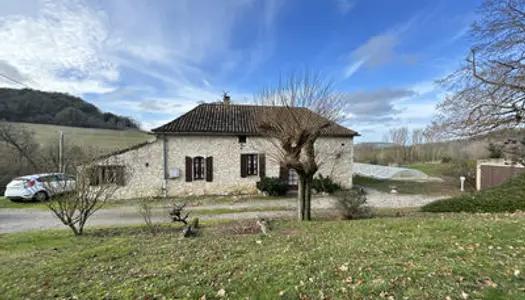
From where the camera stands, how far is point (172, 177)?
40.6ft

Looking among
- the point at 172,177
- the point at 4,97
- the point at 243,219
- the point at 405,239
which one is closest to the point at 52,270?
the point at 243,219

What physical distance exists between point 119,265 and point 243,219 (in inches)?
179

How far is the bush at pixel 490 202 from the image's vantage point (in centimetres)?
804

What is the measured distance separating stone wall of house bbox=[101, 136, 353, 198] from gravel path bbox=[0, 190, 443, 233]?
2.26 meters

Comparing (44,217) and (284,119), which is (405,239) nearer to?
(284,119)

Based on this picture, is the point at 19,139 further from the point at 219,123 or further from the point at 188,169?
the point at 219,123

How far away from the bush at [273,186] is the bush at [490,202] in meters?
6.78

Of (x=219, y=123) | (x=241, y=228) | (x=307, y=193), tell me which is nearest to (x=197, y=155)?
(x=219, y=123)

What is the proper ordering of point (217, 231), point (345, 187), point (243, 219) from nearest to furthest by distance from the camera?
point (217, 231) < point (243, 219) < point (345, 187)

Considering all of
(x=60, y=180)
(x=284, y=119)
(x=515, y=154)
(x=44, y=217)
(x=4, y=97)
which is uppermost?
(x=4, y=97)

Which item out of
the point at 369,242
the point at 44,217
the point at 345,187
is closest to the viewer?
the point at 369,242

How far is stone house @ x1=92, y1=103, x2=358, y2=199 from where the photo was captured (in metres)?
12.1

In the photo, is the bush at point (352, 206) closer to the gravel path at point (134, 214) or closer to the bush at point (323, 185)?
the gravel path at point (134, 214)

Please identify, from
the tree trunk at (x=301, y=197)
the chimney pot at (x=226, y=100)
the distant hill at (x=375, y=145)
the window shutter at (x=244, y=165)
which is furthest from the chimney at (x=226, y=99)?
the distant hill at (x=375, y=145)
